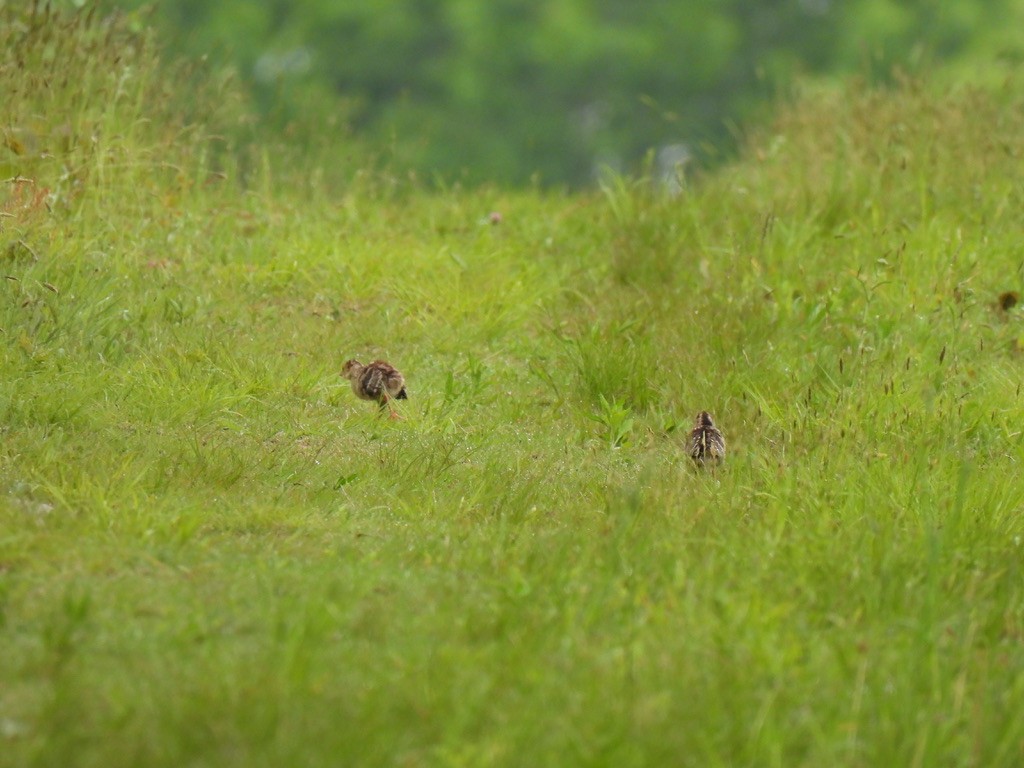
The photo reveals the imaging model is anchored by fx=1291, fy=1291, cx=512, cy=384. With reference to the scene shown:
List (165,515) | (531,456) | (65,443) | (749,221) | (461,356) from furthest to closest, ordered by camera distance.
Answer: (749,221) → (461,356) → (531,456) → (65,443) → (165,515)

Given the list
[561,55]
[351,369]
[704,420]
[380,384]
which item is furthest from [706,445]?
[561,55]

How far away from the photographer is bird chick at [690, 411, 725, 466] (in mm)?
4832

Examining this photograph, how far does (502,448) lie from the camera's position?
515 centimetres

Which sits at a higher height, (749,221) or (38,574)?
(749,221)

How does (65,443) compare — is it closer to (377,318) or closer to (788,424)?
(377,318)

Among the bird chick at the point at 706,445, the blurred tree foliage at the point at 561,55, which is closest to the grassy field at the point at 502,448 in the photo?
the bird chick at the point at 706,445

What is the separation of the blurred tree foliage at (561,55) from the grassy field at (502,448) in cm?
1725

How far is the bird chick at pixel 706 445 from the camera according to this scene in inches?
190

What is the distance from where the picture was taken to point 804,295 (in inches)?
256

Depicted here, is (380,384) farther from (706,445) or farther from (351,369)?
(706,445)

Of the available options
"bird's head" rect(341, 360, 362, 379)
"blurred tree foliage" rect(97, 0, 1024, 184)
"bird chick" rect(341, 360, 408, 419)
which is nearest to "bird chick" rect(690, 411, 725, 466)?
"bird chick" rect(341, 360, 408, 419)

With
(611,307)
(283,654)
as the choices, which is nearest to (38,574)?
(283,654)

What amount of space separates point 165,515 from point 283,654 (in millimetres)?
1020

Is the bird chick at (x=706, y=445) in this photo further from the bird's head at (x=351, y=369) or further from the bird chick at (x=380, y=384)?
the bird's head at (x=351, y=369)
